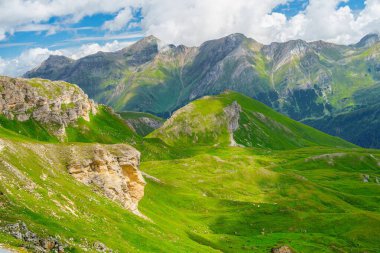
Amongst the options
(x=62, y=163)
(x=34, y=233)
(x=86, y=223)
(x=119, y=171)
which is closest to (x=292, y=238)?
(x=119, y=171)

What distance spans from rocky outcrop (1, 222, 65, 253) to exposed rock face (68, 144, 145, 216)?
133 feet

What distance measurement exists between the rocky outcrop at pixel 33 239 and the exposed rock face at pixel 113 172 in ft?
133

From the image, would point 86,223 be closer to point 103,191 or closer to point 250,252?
point 103,191

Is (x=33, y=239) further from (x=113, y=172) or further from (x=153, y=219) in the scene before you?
(x=153, y=219)

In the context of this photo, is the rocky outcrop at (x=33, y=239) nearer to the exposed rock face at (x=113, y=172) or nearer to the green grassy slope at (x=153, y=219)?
the green grassy slope at (x=153, y=219)

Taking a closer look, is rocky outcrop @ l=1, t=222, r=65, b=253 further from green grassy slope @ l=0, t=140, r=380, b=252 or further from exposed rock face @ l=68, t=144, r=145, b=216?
exposed rock face @ l=68, t=144, r=145, b=216

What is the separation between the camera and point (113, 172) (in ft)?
314

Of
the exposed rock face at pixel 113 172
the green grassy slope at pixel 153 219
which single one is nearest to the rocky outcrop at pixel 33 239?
the green grassy slope at pixel 153 219

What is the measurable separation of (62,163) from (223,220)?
81683 mm

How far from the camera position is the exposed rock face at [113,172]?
293 feet

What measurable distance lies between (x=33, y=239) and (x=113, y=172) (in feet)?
165

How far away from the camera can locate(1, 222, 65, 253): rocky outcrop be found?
144 feet

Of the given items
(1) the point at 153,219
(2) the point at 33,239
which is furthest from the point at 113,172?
(2) the point at 33,239

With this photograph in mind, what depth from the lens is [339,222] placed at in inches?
6097
